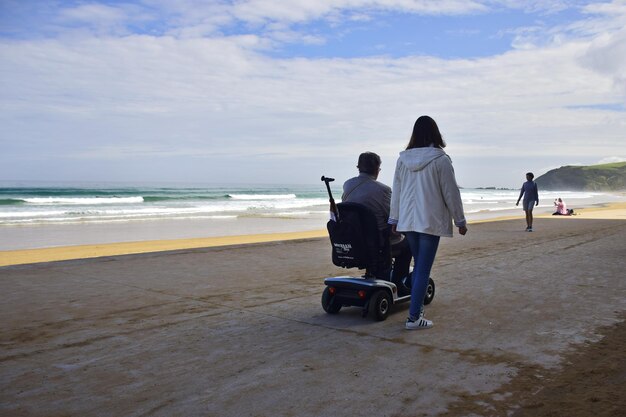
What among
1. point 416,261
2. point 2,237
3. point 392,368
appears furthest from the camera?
point 2,237

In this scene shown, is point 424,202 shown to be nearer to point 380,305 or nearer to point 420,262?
point 420,262

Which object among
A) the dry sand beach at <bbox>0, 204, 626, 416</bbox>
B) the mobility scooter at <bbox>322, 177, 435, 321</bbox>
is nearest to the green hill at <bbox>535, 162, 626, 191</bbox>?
the dry sand beach at <bbox>0, 204, 626, 416</bbox>

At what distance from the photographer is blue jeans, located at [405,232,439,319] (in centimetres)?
493

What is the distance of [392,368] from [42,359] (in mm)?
2499

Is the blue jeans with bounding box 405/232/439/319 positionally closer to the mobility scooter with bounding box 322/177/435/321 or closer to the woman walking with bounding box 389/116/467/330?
the woman walking with bounding box 389/116/467/330

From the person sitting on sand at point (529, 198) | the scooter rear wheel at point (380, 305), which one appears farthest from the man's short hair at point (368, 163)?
the person sitting on sand at point (529, 198)

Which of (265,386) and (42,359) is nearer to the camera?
(265,386)

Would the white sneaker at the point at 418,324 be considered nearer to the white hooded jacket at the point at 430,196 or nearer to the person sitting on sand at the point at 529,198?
the white hooded jacket at the point at 430,196

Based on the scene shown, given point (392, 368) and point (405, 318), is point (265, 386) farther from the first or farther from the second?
point (405, 318)

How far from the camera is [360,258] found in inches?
210

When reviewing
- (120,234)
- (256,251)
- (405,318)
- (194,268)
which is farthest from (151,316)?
(120,234)

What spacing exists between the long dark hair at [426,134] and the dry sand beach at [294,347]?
5.34 feet

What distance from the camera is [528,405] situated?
3.18 metres

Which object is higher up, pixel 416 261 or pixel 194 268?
pixel 416 261
